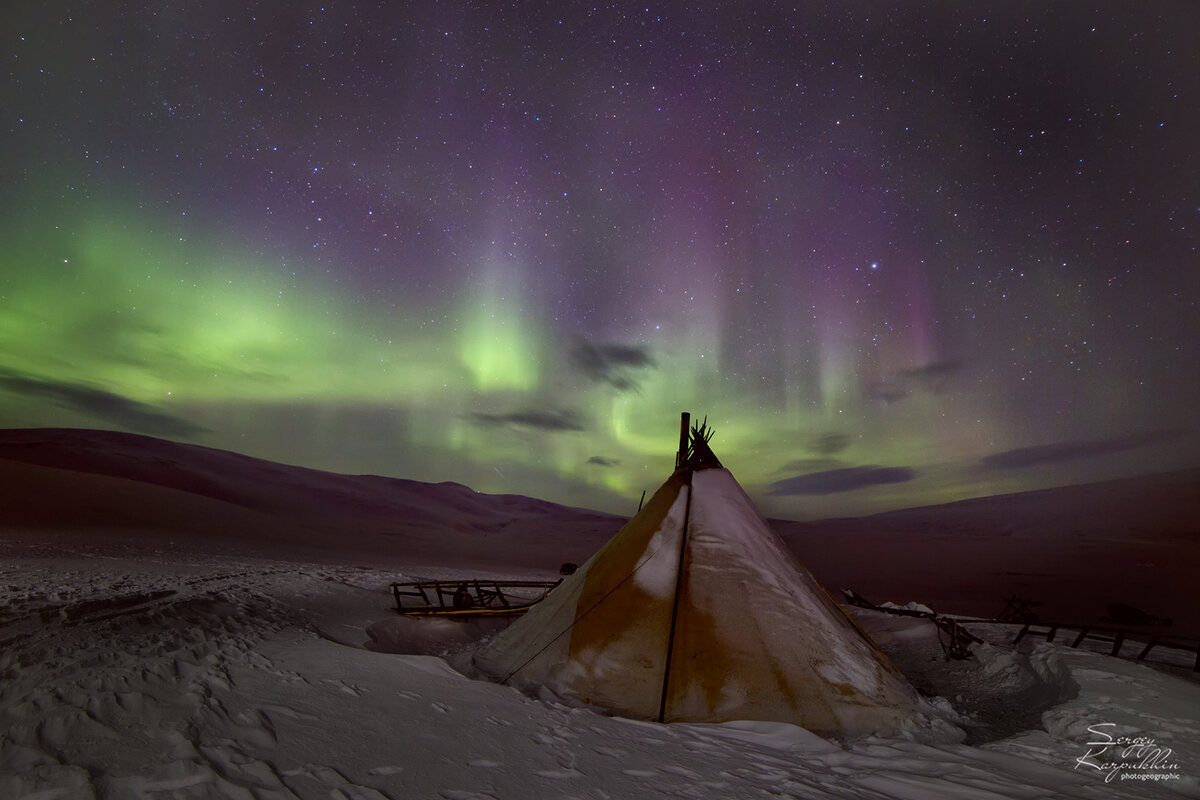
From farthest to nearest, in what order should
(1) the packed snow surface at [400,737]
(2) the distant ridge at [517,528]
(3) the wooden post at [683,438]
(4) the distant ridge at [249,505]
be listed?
1. (4) the distant ridge at [249,505]
2. (2) the distant ridge at [517,528]
3. (3) the wooden post at [683,438]
4. (1) the packed snow surface at [400,737]

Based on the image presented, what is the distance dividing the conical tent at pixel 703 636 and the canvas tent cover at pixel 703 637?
0.05 feet

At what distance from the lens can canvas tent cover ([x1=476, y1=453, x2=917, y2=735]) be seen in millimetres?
5441

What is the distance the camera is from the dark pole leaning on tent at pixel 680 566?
218 inches

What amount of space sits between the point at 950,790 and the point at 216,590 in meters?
13.9

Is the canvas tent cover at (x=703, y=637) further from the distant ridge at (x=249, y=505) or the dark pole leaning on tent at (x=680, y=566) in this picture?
the distant ridge at (x=249, y=505)

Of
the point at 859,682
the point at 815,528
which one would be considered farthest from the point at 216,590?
the point at 815,528

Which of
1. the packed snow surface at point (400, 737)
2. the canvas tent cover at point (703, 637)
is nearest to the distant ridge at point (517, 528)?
the packed snow surface at point (400, 737)

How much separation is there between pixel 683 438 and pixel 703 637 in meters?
3.72

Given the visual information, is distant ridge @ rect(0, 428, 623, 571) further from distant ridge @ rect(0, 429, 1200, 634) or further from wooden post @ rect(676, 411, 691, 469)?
wooden post @ rect(676, 411, 691, 469)

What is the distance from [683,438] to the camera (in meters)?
8.97

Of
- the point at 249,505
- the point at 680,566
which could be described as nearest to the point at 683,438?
the point at 680,566

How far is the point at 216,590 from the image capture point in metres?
11.4

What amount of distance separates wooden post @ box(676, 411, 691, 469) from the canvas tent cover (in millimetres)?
966

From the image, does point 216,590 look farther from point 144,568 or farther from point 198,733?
point 198,733
